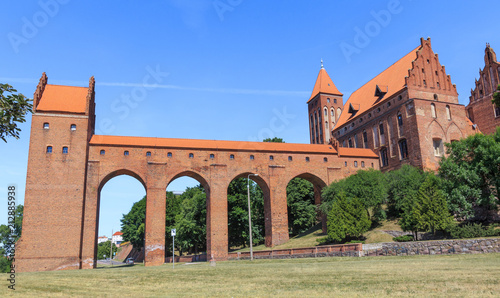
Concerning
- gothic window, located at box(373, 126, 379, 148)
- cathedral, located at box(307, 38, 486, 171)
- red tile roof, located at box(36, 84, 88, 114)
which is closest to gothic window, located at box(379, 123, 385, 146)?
cathedral, located at box(307, 38, 486, 171)

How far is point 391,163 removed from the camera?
4622 centimetres

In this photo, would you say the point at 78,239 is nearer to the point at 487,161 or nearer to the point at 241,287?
the point at 241,287

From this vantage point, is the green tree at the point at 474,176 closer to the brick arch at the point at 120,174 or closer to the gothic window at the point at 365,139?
the gothic window at the point at 365,139

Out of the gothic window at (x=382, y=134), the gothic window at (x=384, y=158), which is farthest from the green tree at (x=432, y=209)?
the gothic window at (x=382, y=134)

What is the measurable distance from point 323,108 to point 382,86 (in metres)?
16.0

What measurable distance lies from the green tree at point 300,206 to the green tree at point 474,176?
19535mm

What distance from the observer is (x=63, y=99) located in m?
38.5

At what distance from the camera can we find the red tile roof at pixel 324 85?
68062 mm

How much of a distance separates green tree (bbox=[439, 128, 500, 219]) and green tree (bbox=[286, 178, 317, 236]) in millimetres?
19535

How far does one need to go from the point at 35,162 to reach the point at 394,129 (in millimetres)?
37970

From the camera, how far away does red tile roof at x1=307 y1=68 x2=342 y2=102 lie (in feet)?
223

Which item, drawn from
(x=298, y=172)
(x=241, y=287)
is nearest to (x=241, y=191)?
(x=298, y=172)

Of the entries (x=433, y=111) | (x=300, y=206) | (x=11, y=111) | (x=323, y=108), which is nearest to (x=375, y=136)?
(x=433, y=111)

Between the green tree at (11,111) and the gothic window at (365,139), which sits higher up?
the gothic window at (365,139)
